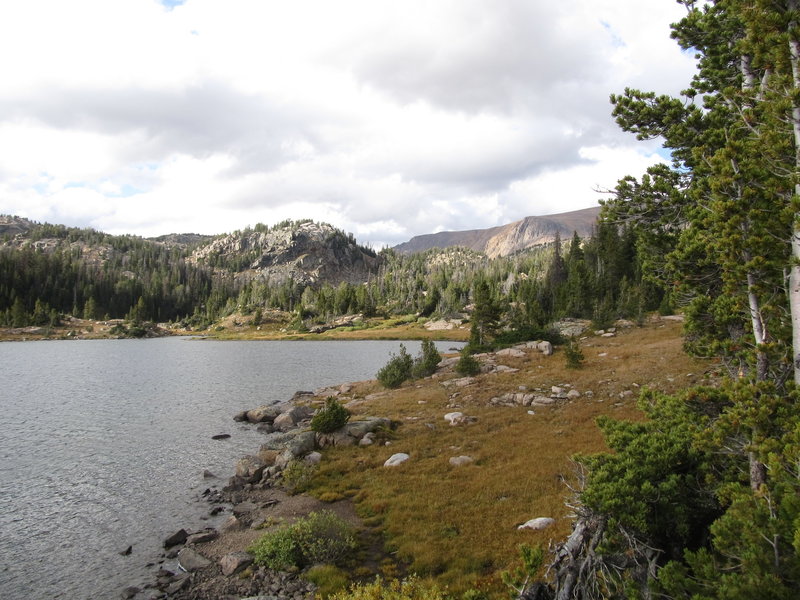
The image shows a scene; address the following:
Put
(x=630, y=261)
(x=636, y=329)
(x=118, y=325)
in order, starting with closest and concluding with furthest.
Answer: (x=636, y=329) < (x=630, y=261) < (x=118, y=325)

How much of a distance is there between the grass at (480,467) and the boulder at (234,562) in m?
4.63

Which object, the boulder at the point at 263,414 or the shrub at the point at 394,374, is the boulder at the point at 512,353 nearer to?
the shrub at the point at 394,374

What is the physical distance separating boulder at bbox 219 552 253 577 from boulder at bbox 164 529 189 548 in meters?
2.97

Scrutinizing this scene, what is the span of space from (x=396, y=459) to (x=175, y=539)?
10818mm

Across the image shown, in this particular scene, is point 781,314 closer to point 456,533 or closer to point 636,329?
point 456,533

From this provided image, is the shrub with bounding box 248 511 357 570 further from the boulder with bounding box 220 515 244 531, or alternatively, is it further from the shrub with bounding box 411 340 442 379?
the shrub with bounding box 411 340 442 379

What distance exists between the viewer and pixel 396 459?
931 inches

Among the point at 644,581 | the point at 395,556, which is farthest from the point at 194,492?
the point at 644,581

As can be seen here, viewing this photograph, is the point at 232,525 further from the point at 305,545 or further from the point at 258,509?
the point at 305,545

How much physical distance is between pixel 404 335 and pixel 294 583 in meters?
128

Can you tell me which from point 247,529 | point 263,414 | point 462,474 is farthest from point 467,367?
point 247,529

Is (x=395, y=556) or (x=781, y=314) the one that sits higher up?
(x=781, y=314)

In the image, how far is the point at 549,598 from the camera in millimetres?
8414

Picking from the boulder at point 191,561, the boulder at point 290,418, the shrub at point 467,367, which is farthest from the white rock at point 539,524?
the shrub at point 467,367
